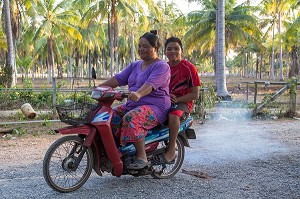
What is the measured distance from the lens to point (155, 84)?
12.2 feet

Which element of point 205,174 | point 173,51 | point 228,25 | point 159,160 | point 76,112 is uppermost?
point 228,25

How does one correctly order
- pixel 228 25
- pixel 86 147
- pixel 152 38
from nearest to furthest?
pixel 86 147, pixel 152 38, pixel 228 25

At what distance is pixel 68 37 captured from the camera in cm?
3381

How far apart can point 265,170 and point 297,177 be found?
449 millimetres

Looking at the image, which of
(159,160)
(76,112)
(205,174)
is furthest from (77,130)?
(205,174)

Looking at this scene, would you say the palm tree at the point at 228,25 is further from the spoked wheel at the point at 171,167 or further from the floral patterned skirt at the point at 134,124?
the floral patterned skirt at the point at 134,124

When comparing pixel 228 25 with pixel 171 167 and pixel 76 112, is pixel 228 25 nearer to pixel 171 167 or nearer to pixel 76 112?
pixel 171 167

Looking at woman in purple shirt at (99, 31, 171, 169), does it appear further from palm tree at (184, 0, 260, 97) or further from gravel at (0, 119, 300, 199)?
palm tree at (184, 0, 260, 97)

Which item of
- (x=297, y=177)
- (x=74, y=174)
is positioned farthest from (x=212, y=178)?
(x=74, y=174)

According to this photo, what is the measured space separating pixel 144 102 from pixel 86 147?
2.70ft

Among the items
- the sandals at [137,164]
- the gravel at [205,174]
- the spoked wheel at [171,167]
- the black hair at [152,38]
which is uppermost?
the black hair at [152,38]

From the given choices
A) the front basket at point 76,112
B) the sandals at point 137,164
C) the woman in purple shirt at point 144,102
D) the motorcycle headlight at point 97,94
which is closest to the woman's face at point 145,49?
the woman in purple shirt at point 144,102

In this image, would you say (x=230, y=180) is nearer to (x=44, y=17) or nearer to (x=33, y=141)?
(x=33, y=141)

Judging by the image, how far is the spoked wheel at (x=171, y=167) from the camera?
14.3 ft
